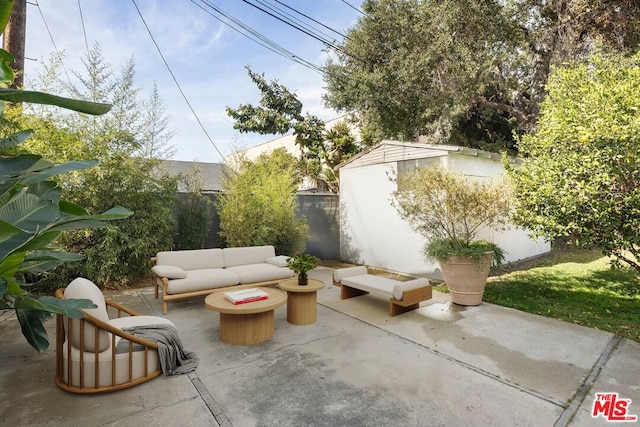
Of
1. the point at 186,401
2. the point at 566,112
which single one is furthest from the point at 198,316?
the point at 566,112

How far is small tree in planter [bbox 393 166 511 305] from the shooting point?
193 inches

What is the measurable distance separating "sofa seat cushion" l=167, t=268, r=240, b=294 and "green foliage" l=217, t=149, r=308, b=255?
6.67 feet

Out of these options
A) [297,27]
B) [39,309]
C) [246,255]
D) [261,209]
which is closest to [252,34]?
[297,27]

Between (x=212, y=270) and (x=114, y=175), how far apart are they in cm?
261

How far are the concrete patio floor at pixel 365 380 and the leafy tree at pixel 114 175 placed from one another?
1.77 meters

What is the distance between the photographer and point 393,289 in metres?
4.54

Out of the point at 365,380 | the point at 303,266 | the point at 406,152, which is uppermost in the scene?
the point at 406,152

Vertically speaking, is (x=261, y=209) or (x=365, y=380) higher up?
(x=261, y=209)

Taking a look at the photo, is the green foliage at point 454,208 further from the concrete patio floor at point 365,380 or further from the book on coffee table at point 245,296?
the book on coffee table at point 245,296

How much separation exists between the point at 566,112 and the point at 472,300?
291 centimetres

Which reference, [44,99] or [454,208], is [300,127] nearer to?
[454,208]

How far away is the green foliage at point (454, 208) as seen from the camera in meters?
5.00

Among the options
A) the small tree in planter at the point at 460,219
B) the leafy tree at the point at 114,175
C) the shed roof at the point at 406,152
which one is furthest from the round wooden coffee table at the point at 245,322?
the shed roof at the point at 406,152

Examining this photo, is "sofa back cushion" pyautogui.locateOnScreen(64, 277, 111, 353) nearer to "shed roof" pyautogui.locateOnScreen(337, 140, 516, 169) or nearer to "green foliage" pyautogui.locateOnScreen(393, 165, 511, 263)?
"green foliage" pyautogui.locateOnScreen(393, 165, 511, 263)
